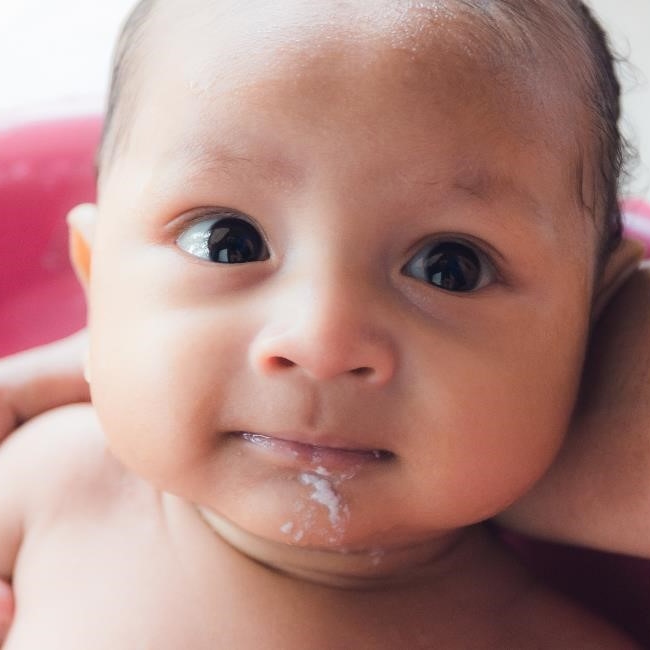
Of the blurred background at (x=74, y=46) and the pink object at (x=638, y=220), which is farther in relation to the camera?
the blurred background at (x=74, y=46)

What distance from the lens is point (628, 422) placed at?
0.73 metres

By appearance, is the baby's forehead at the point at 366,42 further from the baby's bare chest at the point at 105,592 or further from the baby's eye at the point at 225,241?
the baby's bare chest at the point at 105,592

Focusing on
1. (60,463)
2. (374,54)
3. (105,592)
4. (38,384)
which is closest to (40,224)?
(38,384)

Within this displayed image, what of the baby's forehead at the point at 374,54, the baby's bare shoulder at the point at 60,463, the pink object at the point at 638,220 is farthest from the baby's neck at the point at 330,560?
the pink object at the point at 638,220

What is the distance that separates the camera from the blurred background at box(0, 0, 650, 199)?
1.53 m

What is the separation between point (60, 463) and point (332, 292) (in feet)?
1.27

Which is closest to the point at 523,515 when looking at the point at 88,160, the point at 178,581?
the point at 178,581

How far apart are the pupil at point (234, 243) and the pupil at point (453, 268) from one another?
121 mm

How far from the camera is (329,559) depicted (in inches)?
29.5

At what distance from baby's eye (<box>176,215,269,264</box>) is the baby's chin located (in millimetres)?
220

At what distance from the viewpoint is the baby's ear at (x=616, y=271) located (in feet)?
2.59

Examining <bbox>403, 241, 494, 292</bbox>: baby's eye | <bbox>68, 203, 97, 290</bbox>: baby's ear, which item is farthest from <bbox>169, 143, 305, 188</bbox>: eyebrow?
<bbox>68, 203, 97, 290</bbox>: baby's ear

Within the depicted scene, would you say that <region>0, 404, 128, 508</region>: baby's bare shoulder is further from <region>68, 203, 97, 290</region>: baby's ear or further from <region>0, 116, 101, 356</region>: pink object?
<region>0, 116, 101, 356</region>: pink object

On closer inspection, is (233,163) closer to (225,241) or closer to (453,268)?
(225,241)
